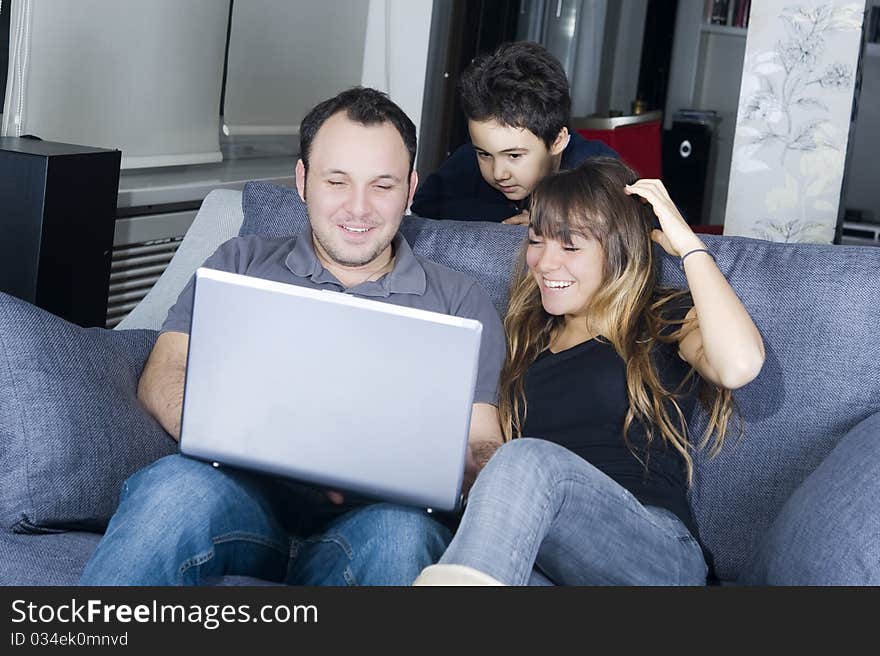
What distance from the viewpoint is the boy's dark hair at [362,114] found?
186 cm

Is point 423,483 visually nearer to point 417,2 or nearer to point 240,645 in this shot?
point 240,645

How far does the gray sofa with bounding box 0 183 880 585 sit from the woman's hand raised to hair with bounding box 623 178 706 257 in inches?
7.0

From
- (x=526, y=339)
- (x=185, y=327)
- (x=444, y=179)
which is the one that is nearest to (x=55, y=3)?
(x=444, y=179)

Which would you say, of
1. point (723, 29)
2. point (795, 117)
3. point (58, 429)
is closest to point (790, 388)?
point (58, 429)

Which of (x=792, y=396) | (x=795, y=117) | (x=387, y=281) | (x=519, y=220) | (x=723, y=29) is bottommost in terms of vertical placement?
(x=792, y=396)

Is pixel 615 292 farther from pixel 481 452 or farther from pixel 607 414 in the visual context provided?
pixel 481 452

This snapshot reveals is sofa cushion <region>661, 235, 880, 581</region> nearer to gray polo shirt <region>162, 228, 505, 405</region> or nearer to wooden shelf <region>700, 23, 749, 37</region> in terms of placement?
gray polo shirt <region>162, 228, 505, 405</region>

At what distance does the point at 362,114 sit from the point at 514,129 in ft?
1.81

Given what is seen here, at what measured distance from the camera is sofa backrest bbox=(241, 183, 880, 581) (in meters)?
1.77

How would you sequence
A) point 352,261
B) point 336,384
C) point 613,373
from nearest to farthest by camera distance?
point 336,384
point 613,373
point 352,261

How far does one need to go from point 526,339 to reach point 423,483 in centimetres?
56

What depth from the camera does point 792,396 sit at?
1.79 metres

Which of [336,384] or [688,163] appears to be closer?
Result: [336,384]

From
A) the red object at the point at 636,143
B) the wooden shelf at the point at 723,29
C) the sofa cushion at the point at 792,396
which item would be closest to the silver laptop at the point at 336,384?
the sofa cushion at the point at 792,396
